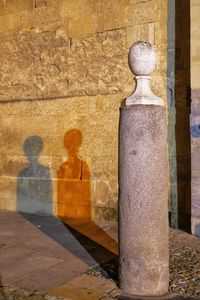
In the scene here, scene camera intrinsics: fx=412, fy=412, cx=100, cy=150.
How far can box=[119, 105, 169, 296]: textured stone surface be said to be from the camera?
2604 millimetres

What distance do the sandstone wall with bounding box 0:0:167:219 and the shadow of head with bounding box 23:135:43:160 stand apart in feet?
0.05

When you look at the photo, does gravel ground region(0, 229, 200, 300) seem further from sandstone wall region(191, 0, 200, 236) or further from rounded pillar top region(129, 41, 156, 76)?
rounded pillar top region(129, 41, 156, 76)

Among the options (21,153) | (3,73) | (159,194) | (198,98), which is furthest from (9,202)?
(159,194)

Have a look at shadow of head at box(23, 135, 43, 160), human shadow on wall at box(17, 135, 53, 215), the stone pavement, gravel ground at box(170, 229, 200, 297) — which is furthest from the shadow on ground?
shadow of head at box(23, 135, 43, 160)

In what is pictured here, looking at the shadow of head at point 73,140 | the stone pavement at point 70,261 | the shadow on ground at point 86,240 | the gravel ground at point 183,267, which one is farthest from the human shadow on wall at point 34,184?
the gravel ground at point 183,267

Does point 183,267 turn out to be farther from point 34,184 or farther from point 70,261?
point 34,184

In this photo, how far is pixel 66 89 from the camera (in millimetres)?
5566

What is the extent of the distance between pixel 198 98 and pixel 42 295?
8.33 feet

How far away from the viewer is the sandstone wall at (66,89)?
16.8ft

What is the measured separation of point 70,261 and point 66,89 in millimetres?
2811

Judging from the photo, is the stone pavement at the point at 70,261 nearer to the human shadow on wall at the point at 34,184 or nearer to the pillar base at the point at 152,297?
the pillar base at the point at 152,297

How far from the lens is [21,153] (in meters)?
5.92

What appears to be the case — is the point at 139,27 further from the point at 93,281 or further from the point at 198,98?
the point at 93,281

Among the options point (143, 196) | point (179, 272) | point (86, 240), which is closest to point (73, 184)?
point (86, 240)
